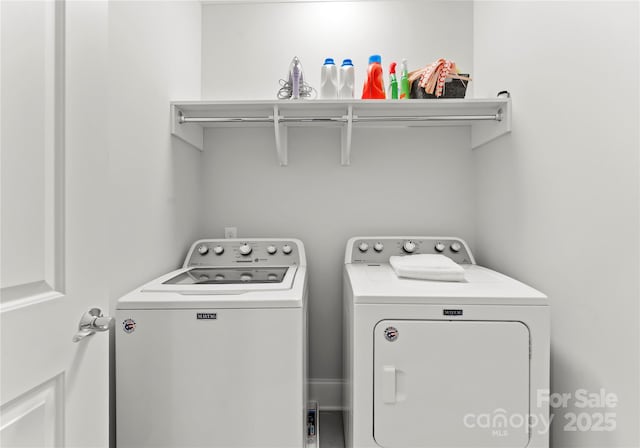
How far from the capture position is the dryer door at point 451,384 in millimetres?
1286

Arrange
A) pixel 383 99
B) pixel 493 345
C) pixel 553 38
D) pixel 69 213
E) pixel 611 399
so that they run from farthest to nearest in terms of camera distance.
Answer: pixel 383 99 < pixel 553 38 < pixel 493 345 < pixel 611 399 < pixel 69 213

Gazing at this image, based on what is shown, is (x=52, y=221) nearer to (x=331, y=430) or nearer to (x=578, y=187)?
(x=578, y=187)

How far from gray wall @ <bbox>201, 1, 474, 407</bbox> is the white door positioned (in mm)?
1354

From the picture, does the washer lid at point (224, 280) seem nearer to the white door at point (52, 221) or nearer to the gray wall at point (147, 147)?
the gray wall at point (147, 147)

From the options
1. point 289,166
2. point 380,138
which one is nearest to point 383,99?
point 380,138

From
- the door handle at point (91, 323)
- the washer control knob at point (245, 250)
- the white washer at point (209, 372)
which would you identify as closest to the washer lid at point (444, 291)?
the white washer at point (209, 372)

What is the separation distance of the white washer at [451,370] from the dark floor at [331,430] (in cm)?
65

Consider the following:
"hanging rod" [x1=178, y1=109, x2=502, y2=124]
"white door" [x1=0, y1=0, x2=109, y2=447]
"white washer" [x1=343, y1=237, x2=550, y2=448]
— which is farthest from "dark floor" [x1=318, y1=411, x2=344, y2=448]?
"hanging rod" [x1=178, y1=109, x2=502, y2=124]

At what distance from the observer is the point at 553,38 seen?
4.75 feet

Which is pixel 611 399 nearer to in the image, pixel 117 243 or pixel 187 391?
pixel 187 391

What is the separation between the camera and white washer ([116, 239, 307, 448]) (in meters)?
1.28

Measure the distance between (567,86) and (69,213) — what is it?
1.62 m

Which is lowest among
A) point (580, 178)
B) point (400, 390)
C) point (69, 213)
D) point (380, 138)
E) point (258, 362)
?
point (400, 390)

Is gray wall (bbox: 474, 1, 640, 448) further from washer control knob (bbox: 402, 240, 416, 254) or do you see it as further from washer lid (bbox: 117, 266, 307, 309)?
washer lid (bbox: 117, 266, 307, 309)
